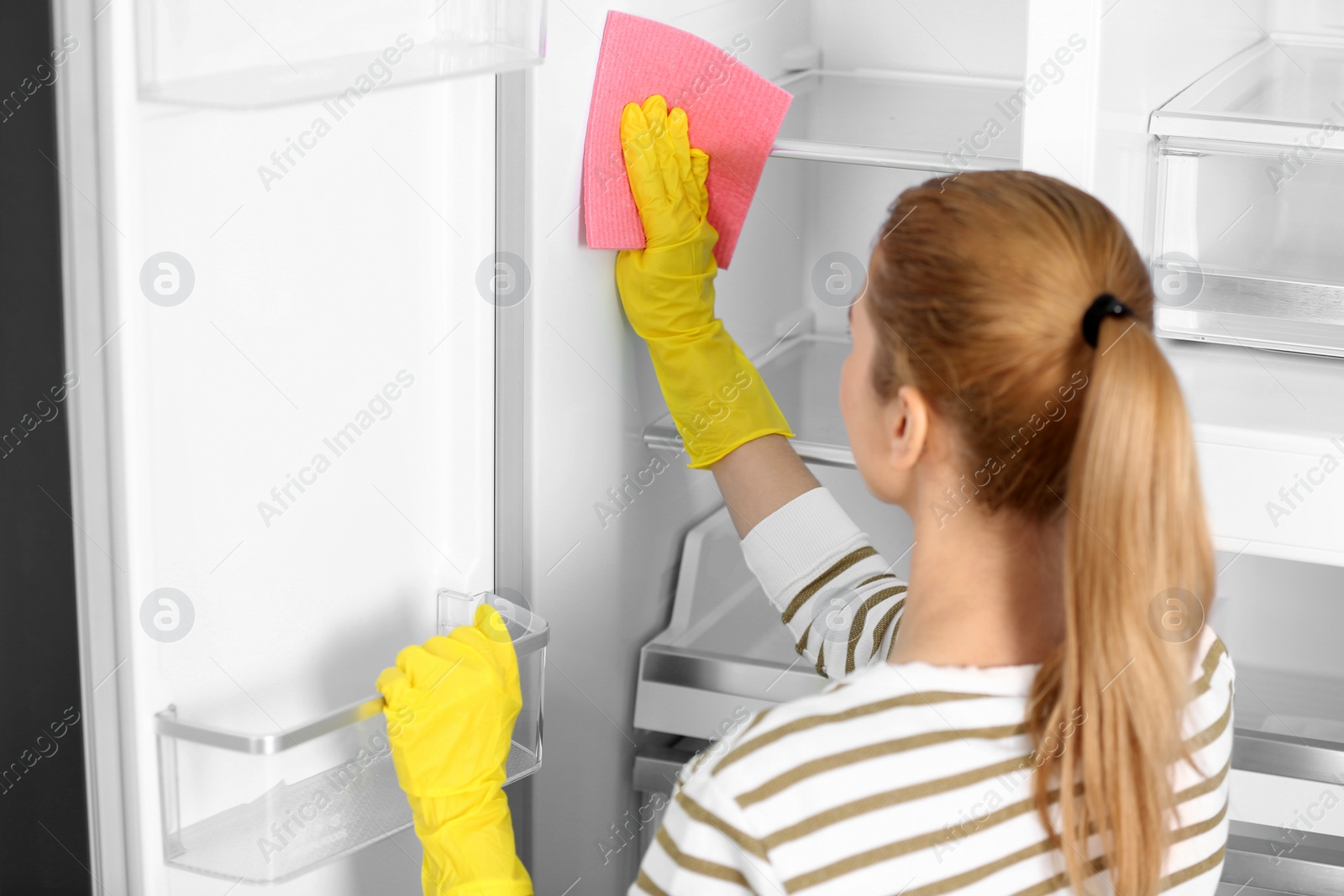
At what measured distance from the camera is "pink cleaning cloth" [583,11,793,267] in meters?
1.32

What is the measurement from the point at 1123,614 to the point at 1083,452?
104 mm

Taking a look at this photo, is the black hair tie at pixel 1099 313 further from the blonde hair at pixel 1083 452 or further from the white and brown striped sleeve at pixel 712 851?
the white and brown striped sleeve at pixel 712 851

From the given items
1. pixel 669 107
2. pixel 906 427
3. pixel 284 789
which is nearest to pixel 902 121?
pixel 669 107

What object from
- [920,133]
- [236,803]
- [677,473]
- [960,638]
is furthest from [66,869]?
[920,133]

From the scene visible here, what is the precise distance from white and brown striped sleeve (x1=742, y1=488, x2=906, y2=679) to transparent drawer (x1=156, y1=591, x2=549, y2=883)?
0.84ft

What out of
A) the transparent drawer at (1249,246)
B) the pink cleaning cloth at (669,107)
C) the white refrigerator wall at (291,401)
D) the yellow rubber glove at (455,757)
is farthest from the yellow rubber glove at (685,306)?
the transparent drawer at (1249,246)

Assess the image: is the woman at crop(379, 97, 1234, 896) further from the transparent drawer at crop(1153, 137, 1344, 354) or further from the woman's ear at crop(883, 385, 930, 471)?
the transparent drawer at crop(1153, 137, 1344, 354)


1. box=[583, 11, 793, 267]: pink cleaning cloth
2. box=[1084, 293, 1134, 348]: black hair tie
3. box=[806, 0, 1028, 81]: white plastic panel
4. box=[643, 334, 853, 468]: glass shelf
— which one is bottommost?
box=[643, 334, 853, 468]: glass shelf

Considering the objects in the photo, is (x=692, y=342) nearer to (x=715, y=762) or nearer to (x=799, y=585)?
(x=799, y=585)

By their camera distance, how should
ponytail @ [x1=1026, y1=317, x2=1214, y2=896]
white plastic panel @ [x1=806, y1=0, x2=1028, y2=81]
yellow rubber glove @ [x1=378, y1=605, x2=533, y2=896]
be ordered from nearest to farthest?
ponytail @ [x1=1026, y1=317, x2=1214, y2=896]
yellow rubber glove @ [x1=378, y1=605, x2=533, y2=896]
white plastic panel @ [x1=806, y1=0, x2=1028, y2=81]

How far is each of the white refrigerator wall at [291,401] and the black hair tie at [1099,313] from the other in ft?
1.76

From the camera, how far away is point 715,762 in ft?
2.95

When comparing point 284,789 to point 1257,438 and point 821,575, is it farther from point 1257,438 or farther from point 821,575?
point 1257,438

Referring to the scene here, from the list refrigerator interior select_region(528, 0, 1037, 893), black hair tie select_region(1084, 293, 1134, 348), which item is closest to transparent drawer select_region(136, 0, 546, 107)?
refrigerator interior select_region(528, 0, 1037, 893)
